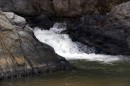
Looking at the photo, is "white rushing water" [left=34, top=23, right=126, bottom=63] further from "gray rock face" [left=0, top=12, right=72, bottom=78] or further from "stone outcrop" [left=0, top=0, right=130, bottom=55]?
"gray rock face" [left=0, top=12, right=72, bottom=78]

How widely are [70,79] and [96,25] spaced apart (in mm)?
9606

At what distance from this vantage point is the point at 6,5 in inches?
1114

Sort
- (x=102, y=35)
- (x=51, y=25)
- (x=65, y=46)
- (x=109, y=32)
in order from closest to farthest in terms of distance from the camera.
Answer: (x=109, y=32) < (x=102, y=35) < (x=65, y=46) < (x=51, y=25)

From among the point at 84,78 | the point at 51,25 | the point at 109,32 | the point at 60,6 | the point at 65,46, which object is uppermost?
the point at 60,6

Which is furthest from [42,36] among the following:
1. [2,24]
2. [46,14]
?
[2,24]

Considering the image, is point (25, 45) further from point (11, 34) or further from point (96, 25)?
point (96, 25)

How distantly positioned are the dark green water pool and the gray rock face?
0.51 m

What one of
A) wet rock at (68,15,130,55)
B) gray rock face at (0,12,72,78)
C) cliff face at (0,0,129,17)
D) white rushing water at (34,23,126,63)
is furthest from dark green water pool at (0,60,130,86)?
cliff face at (0,0,129,17)

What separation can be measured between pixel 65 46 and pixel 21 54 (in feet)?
27.0

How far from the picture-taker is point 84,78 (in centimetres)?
1456

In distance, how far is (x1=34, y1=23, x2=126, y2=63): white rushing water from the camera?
2045 centimetres

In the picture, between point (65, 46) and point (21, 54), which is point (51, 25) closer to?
point (65, 46)

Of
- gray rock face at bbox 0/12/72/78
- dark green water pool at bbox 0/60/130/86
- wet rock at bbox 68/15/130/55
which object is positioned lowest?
dark green water pool at bbox 0/60/130/86

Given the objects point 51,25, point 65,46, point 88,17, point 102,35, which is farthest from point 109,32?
point 51,25
